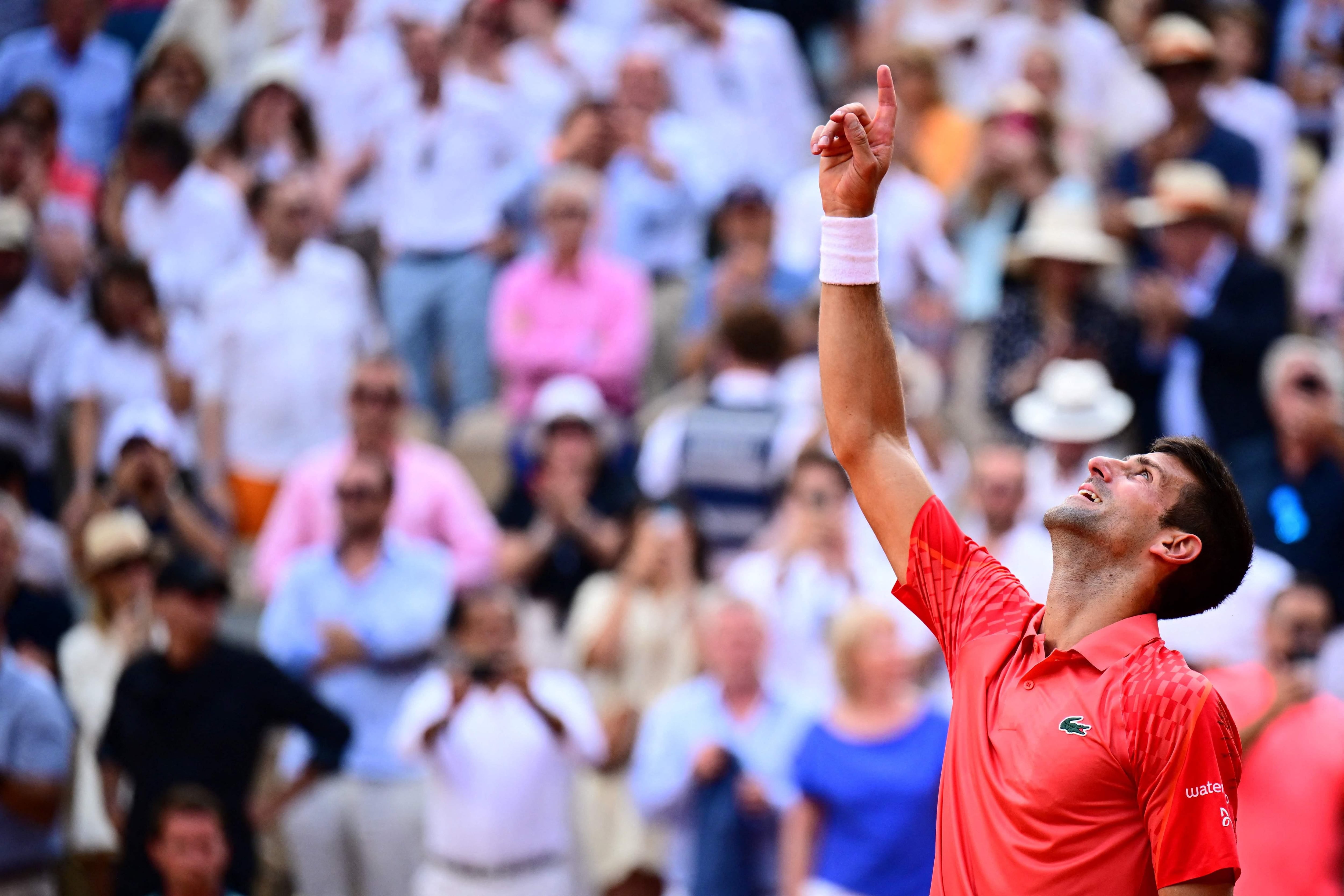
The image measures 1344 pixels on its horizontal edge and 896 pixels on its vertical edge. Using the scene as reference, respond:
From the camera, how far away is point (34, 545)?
925 cm

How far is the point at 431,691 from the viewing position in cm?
741

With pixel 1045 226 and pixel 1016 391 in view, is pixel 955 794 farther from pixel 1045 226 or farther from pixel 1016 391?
pixel 1045 226

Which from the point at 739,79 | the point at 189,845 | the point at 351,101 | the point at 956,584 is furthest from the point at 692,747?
the point at 351,101

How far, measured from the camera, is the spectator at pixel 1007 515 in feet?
24.6

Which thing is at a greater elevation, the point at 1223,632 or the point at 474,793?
the point at 1223,632

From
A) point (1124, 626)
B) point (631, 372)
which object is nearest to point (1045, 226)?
point (631, 372)

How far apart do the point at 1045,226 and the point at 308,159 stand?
442cm

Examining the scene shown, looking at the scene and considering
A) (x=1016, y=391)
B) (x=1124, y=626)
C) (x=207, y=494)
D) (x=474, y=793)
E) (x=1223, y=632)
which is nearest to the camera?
(x=1124, y=626)

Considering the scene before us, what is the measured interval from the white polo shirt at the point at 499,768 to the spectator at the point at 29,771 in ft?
4.69

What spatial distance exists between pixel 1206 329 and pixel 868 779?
2.97 metres

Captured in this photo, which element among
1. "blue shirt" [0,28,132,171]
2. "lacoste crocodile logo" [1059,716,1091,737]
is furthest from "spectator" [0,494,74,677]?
"lacoste crocodile logo" [1059,716,1091,737]

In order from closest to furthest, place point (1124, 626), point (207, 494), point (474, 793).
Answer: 1. point (1124, 626)
2. point (474, 793)
3. point (207, 494)

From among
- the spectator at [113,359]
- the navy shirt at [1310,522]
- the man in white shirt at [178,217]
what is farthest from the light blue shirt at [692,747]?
the man in white shirt at [178,217]

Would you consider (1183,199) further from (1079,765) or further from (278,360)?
(1079,765)
